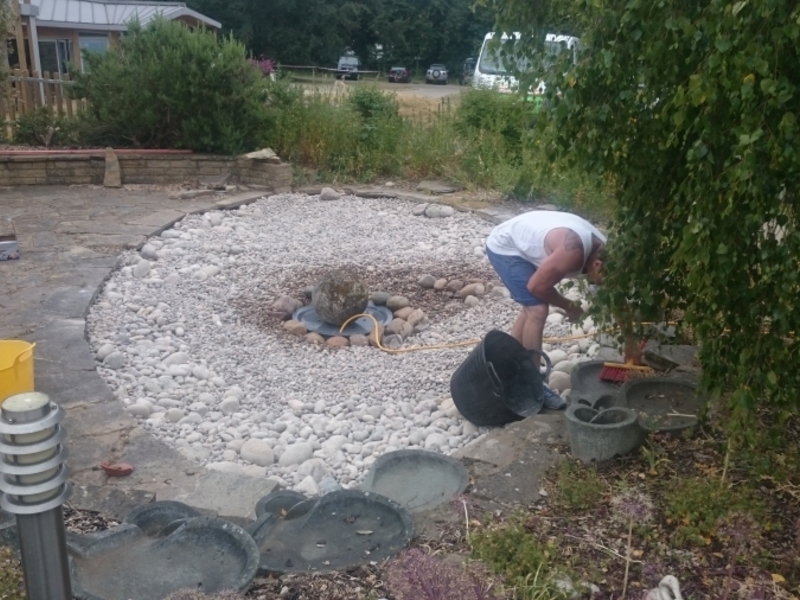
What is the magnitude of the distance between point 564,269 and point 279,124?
658cm

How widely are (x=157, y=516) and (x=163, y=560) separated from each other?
0.31 meters

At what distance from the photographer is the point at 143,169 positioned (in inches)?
366

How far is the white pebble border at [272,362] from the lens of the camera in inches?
161

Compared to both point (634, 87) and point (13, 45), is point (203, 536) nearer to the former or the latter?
→ point (634, 87)

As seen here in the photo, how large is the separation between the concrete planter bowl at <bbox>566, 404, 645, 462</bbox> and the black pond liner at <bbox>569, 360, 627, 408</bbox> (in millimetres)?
382

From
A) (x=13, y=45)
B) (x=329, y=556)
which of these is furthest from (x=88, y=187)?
(x=13, y=45)

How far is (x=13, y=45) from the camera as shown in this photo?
15969 mm

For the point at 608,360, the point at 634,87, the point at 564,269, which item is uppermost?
the point at 634,87

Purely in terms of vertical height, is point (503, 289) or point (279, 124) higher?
point (279, 124)

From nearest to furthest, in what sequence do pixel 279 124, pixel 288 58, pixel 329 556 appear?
pixel 329 556, pixel 279 124, pixel 288 58

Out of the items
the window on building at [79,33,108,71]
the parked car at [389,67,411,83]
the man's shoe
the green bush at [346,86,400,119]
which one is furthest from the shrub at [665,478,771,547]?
the parked car at [389,67,411,83]

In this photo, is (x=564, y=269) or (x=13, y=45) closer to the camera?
(x=564, y=269)

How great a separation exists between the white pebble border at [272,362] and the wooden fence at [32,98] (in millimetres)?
3761

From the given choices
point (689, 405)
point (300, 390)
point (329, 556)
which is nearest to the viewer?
point (329, 556)
